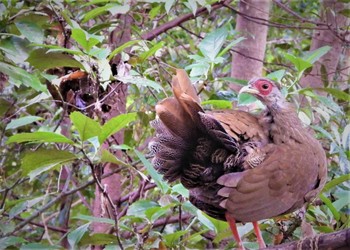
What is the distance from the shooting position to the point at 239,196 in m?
1.85

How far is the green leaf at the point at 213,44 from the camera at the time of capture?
2.30 meters

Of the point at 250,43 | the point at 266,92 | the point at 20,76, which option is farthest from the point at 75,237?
the point at 250,43

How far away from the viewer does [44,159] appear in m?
1.84

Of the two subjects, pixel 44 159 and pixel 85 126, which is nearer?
pixel 85 126

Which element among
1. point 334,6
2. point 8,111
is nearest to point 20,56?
point 8,111

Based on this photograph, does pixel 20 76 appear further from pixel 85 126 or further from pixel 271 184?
pixel 271 184

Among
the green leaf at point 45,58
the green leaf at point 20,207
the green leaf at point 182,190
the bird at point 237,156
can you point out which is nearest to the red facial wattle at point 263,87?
the bird at point 237,156

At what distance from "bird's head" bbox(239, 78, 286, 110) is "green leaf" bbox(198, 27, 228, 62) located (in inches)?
11.4

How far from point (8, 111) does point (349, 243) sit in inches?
63.6

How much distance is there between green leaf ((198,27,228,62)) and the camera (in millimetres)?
2301

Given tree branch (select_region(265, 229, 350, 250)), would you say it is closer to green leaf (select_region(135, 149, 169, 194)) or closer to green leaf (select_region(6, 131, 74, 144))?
green leaf (select_region(135, 149, 169, 194))

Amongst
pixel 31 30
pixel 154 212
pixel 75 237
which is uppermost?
pixel 31 30

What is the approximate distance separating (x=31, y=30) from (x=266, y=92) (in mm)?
806

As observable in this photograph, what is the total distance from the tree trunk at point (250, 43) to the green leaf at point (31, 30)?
1.17 metres
